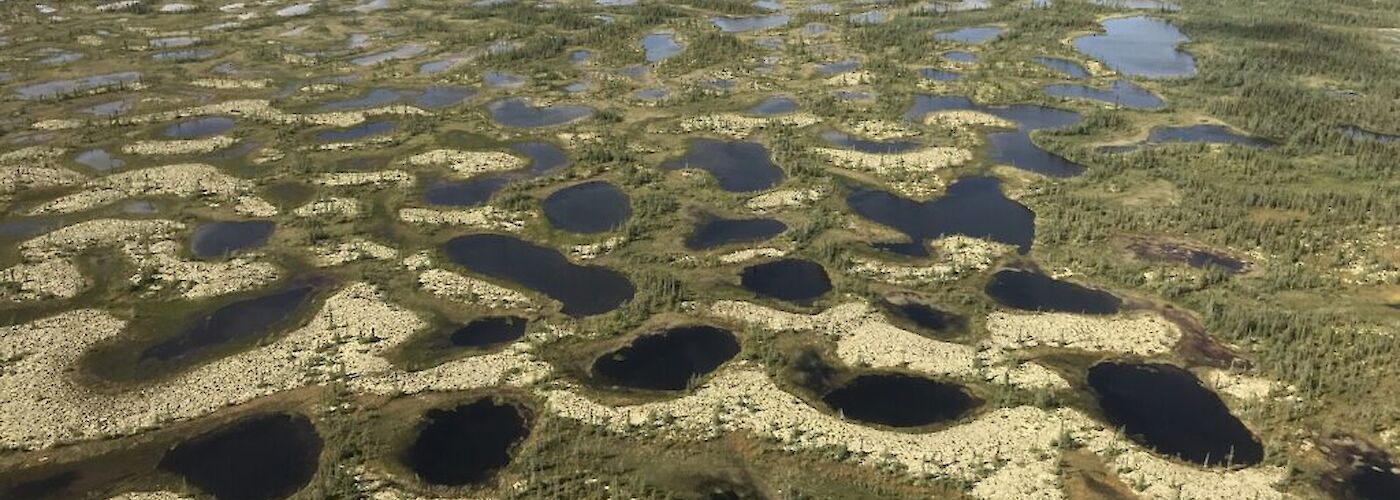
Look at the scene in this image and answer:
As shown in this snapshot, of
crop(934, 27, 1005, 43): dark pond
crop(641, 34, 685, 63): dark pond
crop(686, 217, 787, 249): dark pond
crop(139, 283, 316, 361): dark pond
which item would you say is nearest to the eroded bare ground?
crop(139, 283, 316, 361): dark pond

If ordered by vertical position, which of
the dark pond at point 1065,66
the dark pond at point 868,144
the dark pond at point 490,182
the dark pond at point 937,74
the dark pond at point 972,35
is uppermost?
the dark pond at point 972,35

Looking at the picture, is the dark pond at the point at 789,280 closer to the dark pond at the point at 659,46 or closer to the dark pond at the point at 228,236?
the dark pond at the point at 228,236

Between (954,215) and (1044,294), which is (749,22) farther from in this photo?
(1044,294)

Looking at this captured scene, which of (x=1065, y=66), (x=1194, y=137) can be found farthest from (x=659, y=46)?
(x=1194, y=137)

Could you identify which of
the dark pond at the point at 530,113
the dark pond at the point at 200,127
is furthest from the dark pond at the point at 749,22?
the dark pond at the point at 200,127

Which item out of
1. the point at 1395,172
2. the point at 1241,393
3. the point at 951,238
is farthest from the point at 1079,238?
the point at 1395,172

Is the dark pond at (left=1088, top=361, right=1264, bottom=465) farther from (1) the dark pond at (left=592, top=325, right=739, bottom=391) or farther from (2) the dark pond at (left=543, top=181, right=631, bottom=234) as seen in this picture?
(2) the dark pond at (left=543, top=181, right=631, bottom=234)

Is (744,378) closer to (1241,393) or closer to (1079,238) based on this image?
Answer: (1241,393)
